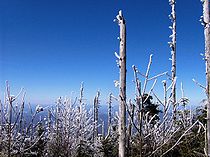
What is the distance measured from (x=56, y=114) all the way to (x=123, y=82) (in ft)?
28.6

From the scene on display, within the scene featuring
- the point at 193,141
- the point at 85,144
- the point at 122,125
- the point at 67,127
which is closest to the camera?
the point at 122,125

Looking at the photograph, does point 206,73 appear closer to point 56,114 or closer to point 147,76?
point 147,76

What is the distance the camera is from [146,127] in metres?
3.34

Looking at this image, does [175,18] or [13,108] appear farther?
[175,18]

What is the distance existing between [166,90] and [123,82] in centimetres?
56

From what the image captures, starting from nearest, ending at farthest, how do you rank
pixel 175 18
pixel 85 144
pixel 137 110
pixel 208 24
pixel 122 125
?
1. pixel 137 110
2. pixel 122 125
3. pixel 208 24
4. pixel 85 144
5. pixel 175 18

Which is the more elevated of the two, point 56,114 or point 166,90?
point 56,114

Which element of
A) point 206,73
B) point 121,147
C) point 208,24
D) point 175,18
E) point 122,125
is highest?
point 175,18

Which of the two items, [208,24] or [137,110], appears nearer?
[137,110]

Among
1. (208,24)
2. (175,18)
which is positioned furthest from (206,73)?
(175,18)

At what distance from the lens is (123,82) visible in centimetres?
366

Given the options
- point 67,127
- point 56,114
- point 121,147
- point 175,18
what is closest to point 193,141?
point 67,127

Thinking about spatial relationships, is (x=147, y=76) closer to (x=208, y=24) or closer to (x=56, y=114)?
(x=208, y=24)

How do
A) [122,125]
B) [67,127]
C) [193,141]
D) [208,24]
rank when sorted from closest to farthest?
[122,125]
[208,24]
[193,141]
[67,127]
